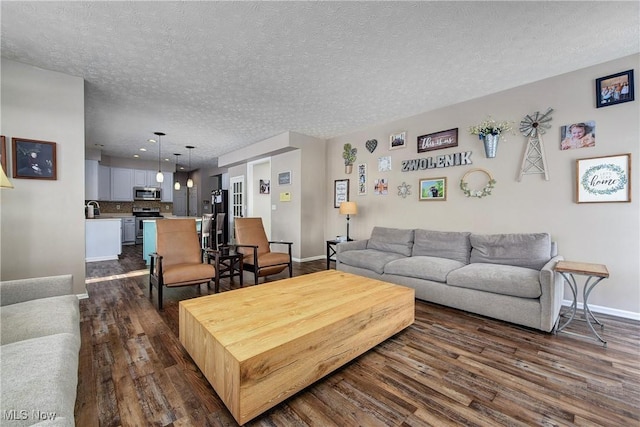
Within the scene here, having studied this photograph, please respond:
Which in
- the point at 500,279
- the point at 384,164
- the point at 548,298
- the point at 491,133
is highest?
the point at 491,133

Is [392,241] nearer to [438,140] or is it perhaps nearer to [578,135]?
[438,140]

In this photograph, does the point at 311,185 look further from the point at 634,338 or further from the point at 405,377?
the point at 634,338

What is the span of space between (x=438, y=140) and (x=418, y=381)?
3.52 m

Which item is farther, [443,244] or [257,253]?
[257,253]

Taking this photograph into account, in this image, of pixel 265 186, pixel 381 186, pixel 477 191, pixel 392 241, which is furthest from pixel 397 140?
pixel 265 186

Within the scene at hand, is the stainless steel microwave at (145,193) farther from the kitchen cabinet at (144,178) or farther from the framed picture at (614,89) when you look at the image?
the framed picture at (614,89)

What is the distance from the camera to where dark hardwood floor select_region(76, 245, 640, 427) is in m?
1.48

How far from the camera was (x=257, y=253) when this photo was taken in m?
4.05

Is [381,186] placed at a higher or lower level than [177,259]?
higher

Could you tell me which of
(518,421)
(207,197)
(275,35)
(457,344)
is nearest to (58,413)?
(518,421)

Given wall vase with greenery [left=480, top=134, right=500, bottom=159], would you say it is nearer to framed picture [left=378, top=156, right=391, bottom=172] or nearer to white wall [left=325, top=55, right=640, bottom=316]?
white wall [left=325, top=55, right=640, bottom=316]

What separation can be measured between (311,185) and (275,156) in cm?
128

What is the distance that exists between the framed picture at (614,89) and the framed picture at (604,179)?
1.93 feet

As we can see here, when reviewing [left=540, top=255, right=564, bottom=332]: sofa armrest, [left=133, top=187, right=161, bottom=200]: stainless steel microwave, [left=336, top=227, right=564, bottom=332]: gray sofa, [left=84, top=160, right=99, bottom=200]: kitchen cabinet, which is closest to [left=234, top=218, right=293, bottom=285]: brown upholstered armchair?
[left=336, top=227, right=564, bottom=332]: gray sofa
